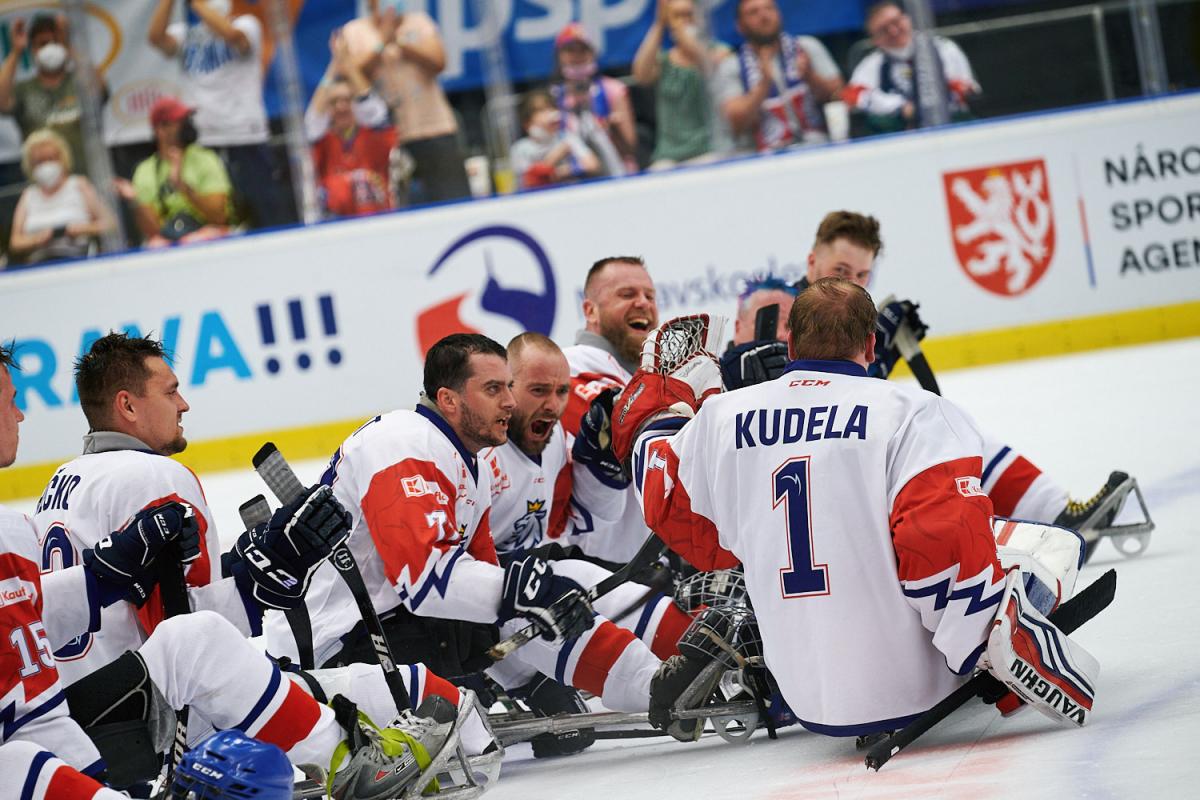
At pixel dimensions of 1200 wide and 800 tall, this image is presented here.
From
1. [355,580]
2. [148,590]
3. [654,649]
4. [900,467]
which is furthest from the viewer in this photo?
[654,649]

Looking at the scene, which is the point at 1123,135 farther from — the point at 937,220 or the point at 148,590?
the point at 148,590

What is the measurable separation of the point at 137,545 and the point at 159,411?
487 millimetres

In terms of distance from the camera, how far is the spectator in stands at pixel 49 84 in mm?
10141

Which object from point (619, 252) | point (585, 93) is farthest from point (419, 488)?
point (585, 93)

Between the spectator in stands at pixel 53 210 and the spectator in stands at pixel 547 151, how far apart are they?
8.62 feet

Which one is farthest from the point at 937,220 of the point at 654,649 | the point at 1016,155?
the point at 654,649

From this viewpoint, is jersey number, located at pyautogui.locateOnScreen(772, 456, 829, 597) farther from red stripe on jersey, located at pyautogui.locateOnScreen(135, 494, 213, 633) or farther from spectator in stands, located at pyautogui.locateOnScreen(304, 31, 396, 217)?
spectator in stands, located at pyautogui.locateOnScreen(304, 31, 396, 217)

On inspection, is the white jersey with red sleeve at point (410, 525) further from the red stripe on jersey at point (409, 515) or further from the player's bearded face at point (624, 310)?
the player's bearded face at point (624, 310)

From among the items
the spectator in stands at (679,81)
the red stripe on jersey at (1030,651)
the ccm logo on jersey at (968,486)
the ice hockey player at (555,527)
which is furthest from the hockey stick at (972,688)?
the spectator in stands at (679,81)

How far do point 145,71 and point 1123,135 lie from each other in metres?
5.86

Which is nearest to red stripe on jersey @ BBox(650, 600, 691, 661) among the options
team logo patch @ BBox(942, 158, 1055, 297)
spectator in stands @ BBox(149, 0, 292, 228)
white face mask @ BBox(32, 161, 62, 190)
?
team logo patch @ BBox(942, 158, 1055, 297)

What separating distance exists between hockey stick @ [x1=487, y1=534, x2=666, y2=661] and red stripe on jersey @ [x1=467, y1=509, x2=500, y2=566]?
21 centimetres

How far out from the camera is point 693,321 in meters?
3.71

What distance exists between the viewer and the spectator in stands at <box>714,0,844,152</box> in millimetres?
9438
